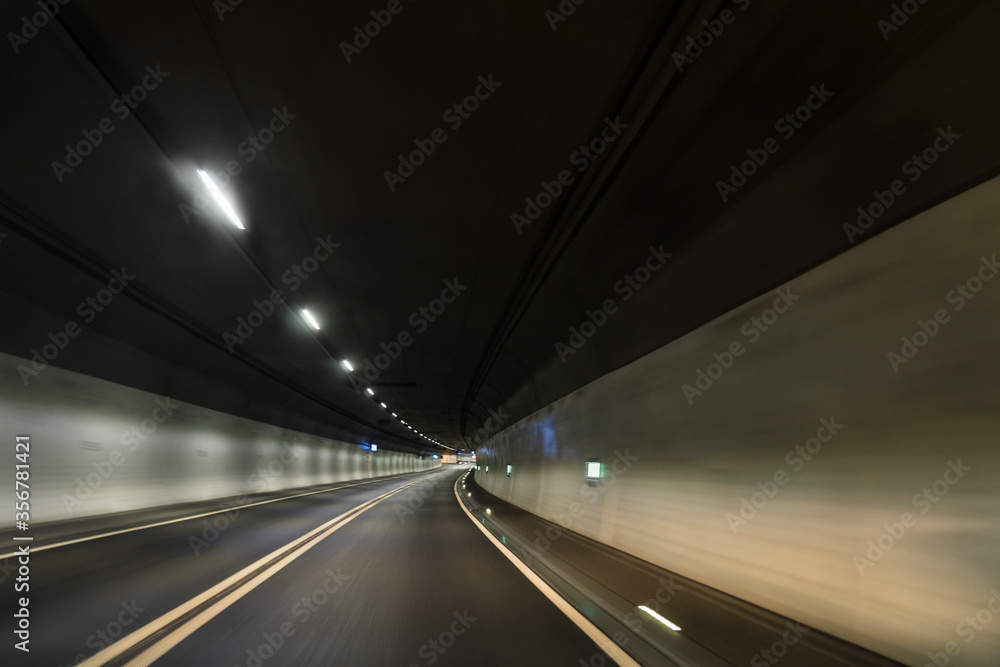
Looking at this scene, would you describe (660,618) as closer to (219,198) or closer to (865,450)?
(865,450)

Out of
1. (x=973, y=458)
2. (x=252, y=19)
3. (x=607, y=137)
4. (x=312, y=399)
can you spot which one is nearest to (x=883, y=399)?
(x=973, y=458)

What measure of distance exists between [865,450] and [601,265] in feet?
16.4

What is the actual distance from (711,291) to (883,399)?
311cm

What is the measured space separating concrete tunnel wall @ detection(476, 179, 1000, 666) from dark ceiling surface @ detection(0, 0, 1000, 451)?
482 millimetres

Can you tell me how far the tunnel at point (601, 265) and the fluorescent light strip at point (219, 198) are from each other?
0.20 feet

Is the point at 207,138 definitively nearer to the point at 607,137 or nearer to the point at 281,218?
the point at 281,218

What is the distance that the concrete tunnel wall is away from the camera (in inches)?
161

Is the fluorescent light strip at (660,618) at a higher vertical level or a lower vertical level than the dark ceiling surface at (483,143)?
lower

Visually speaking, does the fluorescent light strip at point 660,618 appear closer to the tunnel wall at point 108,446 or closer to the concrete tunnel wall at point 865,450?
the concrete tunnel wall at point 865,450

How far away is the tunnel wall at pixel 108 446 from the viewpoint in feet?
42.0

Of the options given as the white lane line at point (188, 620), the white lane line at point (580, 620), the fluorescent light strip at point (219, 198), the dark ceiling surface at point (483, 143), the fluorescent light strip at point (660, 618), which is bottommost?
the white lane line at point (580, 620)

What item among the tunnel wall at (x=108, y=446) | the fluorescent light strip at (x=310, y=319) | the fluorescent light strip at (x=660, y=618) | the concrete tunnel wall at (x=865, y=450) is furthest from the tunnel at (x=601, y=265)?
the fluorescent light strip at (x=310, y=319)

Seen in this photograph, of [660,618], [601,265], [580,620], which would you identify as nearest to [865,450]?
[660,618]

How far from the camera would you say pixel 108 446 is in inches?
619
